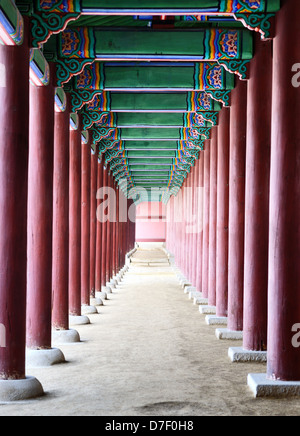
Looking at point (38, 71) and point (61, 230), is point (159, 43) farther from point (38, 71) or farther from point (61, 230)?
point (61, 230)

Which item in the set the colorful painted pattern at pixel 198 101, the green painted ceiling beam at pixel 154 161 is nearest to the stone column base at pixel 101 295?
the colorful painted pattern at pixel 198 101

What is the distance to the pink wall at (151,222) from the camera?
53.0 m

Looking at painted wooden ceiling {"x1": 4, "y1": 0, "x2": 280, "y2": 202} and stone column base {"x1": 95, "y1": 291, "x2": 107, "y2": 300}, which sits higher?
painted wooden ceiling {"x1": 4, "y1": 0, "x2": 280, "y2": 202}

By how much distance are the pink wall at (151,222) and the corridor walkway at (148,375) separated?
39.0 metres

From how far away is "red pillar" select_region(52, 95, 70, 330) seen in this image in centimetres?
1023

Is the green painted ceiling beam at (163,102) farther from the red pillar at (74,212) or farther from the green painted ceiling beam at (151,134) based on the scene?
the green painted ceiling beam at (151,134)

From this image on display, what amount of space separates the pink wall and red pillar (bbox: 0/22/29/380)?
152ft

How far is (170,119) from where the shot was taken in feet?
46.9

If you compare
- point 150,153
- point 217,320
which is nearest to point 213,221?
point 217,320

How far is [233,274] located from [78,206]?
3508 mm

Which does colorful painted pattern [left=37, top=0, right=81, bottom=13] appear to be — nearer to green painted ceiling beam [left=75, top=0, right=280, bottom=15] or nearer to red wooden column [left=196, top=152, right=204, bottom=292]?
green painted ceiling beam [left=75, top=0, right=280, bottom=15]

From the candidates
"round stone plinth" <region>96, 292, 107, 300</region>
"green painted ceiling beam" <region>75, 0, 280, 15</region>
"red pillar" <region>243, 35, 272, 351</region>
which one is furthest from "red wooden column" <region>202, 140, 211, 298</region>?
"green painted ceiling beam" <region>75, 0, 280, 15</region>

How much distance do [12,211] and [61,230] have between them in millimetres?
3932
